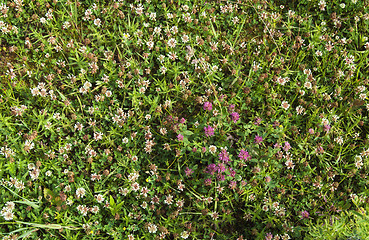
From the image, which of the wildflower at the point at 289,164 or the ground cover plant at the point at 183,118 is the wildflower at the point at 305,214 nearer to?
the ground cover plant at the point at 183,118

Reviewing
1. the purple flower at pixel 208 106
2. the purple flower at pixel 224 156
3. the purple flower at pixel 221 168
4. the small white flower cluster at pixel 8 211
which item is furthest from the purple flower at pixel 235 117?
the small white flower cluster at pixel 8 211

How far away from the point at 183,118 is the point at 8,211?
2237 millimetres

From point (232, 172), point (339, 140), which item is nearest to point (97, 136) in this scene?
point (232, 172)

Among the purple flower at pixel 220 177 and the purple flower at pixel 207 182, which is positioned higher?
the purple flower at pixel 220 177

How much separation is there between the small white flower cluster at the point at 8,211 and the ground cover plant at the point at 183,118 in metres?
0.01

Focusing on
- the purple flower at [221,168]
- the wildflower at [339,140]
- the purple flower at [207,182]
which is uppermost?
the wildflower at [339,140]

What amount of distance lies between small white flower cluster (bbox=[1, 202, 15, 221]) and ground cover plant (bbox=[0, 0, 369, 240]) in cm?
1

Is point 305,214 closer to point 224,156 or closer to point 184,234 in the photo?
Answer: point 224,156

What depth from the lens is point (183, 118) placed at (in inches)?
149

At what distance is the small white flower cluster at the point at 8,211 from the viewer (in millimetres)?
3552

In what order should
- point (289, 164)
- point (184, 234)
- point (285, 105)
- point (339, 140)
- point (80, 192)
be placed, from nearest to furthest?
point (184, 234)
point (80, 192)
point (289, 164)
point (339, 140)
point (285, 105)

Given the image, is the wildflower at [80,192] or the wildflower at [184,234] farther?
the wildflower at [80,192]

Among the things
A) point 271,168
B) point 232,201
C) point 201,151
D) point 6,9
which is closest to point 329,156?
point 271,168

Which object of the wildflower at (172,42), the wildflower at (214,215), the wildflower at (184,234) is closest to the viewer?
the wildflower at (184,234)
